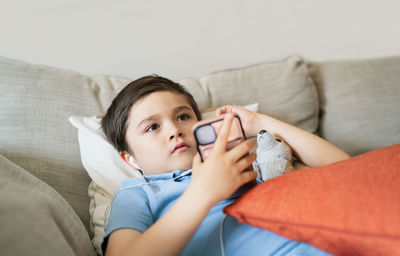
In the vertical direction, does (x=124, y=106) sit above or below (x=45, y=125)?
above

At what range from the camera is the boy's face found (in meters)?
0.94

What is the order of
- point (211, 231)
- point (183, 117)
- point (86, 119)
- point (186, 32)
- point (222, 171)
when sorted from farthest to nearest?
point (186, 32)
point (86, 119)
point (183, 117)
point (211, 231)
point (222, 171)

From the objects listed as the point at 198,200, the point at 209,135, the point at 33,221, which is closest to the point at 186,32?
the point at 209,135

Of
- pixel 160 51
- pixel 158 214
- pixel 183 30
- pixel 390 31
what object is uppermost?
pixel 390 31

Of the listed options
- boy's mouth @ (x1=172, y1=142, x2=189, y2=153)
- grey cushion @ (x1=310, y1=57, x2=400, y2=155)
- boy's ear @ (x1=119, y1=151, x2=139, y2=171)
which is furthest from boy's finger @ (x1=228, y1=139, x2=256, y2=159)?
grey cushion @ (x1=310, y1=57, x2=400, y2=155)

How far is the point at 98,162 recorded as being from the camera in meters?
1.10

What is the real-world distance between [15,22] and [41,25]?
95 millimetres

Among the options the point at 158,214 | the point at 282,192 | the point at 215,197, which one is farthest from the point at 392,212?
the point at 158,214

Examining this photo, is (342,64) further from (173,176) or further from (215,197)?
(215,197)

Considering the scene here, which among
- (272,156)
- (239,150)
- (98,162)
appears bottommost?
(98,162)

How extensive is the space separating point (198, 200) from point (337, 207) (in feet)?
0.85

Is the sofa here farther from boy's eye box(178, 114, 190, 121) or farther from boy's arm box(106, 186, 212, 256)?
boy's eye box(178, 114, 190, 121)

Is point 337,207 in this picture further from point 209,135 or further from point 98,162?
point 98,162

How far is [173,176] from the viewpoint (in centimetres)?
94
